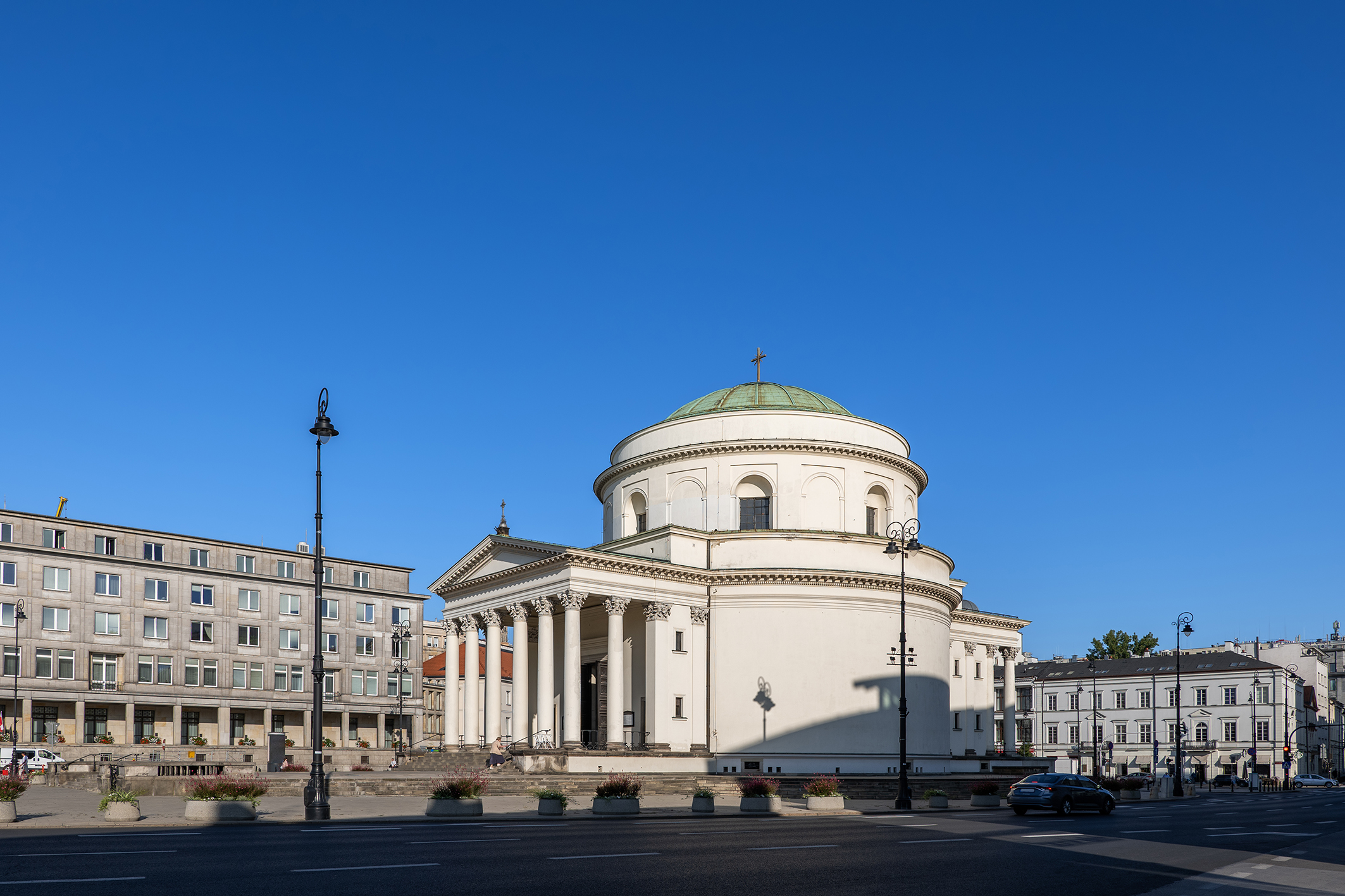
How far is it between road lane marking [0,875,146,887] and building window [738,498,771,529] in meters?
43.6

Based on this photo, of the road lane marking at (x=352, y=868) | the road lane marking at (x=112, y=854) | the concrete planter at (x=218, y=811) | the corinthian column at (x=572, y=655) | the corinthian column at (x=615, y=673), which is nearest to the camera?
the road lane marking at (x=352, y=868)

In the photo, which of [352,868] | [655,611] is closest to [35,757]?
[655,611]

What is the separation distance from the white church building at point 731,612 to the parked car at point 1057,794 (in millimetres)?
15116

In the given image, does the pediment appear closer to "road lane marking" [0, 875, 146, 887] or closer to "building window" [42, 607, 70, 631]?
"building window" [42, 607, 70, 631]

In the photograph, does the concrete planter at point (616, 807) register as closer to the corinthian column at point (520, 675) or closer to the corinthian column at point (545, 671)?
the corinthian column at point (545, 671)

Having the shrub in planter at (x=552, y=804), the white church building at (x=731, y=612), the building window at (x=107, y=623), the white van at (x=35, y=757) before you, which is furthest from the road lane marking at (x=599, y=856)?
the building window at (x=107, y=623)

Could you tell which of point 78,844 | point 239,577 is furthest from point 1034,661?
point 78,844

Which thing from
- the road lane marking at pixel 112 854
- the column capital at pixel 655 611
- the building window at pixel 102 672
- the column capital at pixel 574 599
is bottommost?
the building window at pixel 102 672

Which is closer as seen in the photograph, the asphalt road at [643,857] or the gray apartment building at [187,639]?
the asphalt road at [643,857]

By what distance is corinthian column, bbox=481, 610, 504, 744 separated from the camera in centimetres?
5353

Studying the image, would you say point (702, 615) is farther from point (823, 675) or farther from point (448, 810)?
point (448, 810)

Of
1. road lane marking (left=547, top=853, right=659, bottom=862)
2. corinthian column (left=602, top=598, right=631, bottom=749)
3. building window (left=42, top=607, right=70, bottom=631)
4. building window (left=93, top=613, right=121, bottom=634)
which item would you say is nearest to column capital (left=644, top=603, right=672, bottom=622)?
corinthian column (left=602, top=598, right=631, bottom=749)

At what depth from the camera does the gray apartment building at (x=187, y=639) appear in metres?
73.9

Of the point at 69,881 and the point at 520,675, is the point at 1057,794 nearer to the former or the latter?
the point at 520,675
